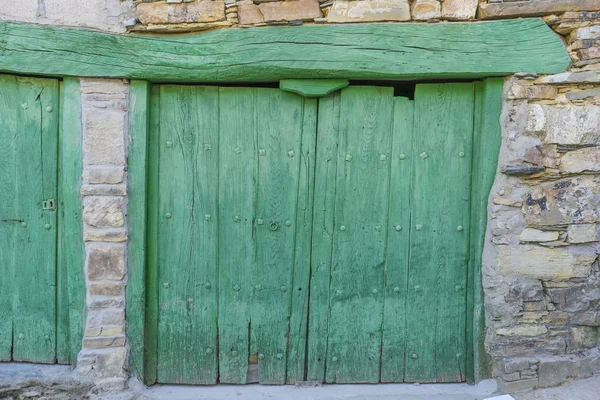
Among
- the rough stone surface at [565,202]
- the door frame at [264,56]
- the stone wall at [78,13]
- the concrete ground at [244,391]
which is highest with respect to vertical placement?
the stone wall at [78,13]

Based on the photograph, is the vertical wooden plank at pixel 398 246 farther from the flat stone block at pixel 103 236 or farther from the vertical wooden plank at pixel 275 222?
the flat stone block at pixel 103 236

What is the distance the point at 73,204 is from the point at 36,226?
0.27m

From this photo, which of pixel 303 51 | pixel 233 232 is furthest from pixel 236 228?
pixel 303 51

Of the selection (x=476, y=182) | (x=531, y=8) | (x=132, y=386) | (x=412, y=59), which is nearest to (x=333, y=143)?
(x=412, y=59)

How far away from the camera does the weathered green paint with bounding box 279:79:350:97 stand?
91.7 inches

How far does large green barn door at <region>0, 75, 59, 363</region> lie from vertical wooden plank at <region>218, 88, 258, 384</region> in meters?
0.86

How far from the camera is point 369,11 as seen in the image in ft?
7.36

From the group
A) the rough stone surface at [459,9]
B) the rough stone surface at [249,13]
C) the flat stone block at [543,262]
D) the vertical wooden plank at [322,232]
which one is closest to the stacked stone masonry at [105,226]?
the rough stone surface at [249,13]

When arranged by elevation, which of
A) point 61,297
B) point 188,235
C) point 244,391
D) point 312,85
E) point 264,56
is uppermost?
point 264,56

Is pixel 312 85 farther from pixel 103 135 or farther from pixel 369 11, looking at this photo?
pixel 103 135

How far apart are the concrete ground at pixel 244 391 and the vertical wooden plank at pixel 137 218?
24 cm

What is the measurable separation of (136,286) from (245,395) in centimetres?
80

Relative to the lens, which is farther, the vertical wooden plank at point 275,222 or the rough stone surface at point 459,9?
the vertical wooden plank at point 275,222

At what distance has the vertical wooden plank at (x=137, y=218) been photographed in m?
2.32
